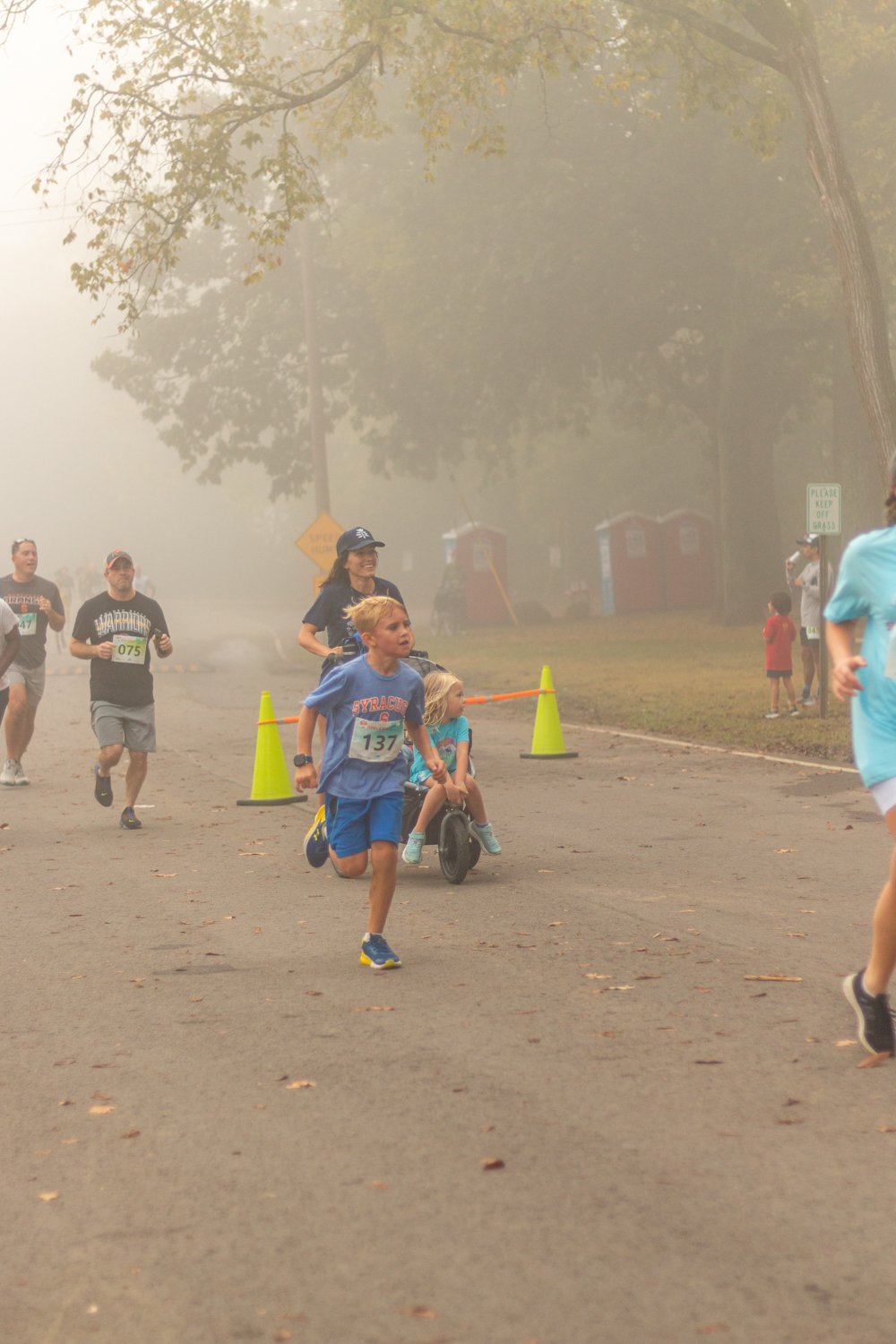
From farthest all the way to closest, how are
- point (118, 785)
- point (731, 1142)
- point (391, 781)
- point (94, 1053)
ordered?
point (118, 785), point (391, 781), point (94, 1053), point (731, 1142)

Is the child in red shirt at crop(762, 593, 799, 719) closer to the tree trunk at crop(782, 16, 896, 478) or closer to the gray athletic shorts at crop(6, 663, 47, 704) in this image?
the tree trunk at crop(782, 16, 896, 478)

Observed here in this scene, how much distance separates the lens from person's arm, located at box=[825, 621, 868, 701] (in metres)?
5.62

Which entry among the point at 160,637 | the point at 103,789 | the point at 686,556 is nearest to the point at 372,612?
the point at 160,637

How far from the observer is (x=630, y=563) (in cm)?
4872

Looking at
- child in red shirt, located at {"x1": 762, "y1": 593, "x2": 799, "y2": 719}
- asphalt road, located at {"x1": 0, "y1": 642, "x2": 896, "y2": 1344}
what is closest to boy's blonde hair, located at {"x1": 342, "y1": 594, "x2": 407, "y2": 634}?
asphalt road, located at {"x1": 0, "y1": 642, "x2": 896, "y2": 1344}

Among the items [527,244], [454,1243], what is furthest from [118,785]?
[527,244]

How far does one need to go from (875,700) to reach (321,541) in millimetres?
25067

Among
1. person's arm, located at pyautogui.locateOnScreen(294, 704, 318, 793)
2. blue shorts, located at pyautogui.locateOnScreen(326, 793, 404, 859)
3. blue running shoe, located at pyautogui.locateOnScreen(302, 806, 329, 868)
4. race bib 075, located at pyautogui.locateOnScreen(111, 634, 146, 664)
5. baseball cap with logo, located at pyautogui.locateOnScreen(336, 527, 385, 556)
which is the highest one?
baseball cap with logo, located at pyautogui.locateOnScreen(336, 527, 385, 556)

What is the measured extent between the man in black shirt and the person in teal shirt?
774 centimetres

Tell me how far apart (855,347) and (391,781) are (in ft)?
41.4

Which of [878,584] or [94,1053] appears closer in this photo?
[878,584]

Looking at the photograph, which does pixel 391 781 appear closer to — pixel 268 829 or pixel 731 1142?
pixel 731 1142

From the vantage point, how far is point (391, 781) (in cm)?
772

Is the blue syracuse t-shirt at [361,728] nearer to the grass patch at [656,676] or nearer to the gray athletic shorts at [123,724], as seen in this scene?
the gray athletic shorts at [123,724]
